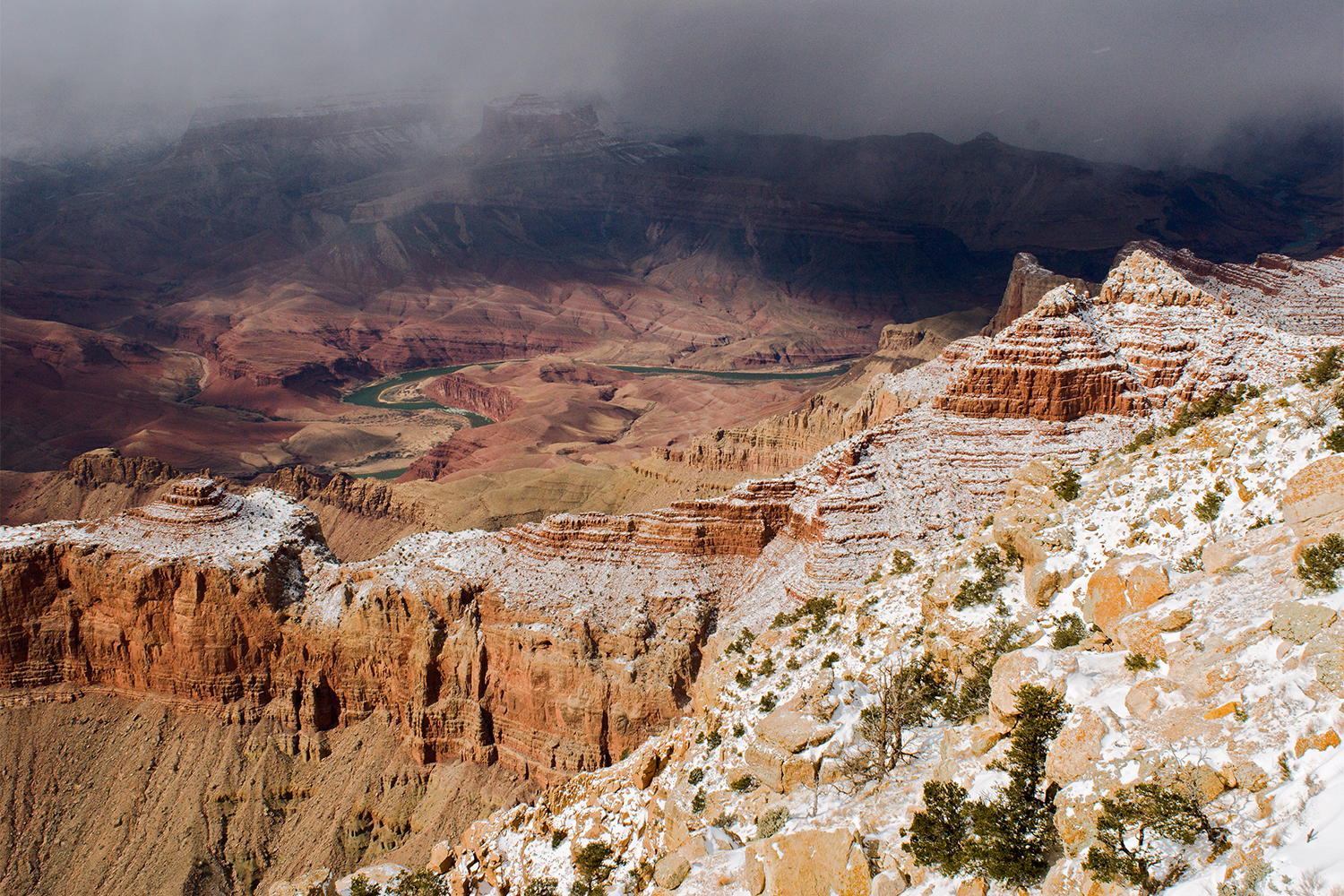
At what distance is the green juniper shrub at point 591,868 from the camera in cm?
1755

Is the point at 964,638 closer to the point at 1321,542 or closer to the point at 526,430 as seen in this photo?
the point at 1321,542

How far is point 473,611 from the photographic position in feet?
121

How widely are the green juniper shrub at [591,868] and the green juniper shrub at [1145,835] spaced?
10787mm

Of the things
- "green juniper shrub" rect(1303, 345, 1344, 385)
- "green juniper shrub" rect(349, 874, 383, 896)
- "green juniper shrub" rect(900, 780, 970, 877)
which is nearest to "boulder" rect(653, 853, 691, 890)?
"green juniper shrub" rect(900, 780, 970, 877)

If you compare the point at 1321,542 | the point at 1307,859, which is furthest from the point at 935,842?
the point at 1321,542

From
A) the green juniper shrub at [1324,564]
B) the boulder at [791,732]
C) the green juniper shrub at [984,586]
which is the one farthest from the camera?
A: the green juniper shrub at [984,586]

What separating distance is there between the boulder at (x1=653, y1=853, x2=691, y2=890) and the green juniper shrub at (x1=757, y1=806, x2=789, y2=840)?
1442 mm

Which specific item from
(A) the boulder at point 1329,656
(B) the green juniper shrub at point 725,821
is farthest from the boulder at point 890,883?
(A) the boulder at point 1329,656

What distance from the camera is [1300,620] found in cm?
1047

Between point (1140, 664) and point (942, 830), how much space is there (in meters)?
3.67

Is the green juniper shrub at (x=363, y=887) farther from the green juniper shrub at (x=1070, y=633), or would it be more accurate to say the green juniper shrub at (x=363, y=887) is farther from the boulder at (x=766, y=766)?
the green juniper shrub at (x=1070, y=633)

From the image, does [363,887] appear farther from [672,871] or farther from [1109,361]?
[1109,361]

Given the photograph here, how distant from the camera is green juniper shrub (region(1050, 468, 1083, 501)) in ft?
67.5

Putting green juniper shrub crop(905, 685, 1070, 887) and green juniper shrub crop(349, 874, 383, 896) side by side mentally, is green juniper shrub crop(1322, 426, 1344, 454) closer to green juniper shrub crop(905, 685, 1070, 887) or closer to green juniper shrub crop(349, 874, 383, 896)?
green juniper shrub crop(905, 685, 1070, 887)
